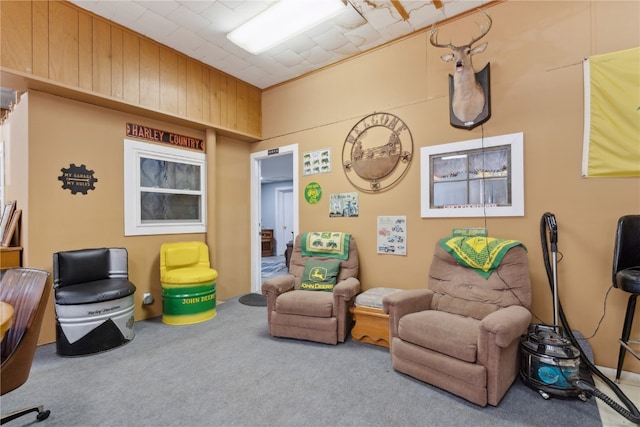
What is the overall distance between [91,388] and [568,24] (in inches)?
183

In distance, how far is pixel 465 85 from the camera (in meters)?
2.71

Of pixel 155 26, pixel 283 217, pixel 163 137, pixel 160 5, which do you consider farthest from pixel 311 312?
pixel 283 217

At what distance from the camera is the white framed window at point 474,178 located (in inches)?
102

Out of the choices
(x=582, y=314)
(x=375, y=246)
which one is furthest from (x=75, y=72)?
(x=582, y=314)

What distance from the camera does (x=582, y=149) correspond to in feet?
7.65

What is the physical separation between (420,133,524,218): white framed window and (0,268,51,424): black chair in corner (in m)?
3.04

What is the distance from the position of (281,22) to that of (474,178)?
2483mm

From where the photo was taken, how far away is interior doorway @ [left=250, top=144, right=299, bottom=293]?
4407 mm

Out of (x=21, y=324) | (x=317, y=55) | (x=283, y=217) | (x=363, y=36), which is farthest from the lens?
(x=283, y=217)

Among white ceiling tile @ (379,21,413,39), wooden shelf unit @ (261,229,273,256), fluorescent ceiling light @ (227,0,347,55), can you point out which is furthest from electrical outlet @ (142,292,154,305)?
wooden shelf unit @ (261,229,273,256)

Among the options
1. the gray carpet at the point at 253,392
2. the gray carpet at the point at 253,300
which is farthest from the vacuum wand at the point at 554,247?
the gray carpet at the point at 253,300

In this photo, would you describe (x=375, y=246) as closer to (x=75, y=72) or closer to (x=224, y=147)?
(x=224, y=147)

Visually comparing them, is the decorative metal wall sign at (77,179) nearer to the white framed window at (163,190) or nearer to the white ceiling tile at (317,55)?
the white framed window at (163,190)

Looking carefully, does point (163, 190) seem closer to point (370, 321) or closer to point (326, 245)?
point (326, 245)
